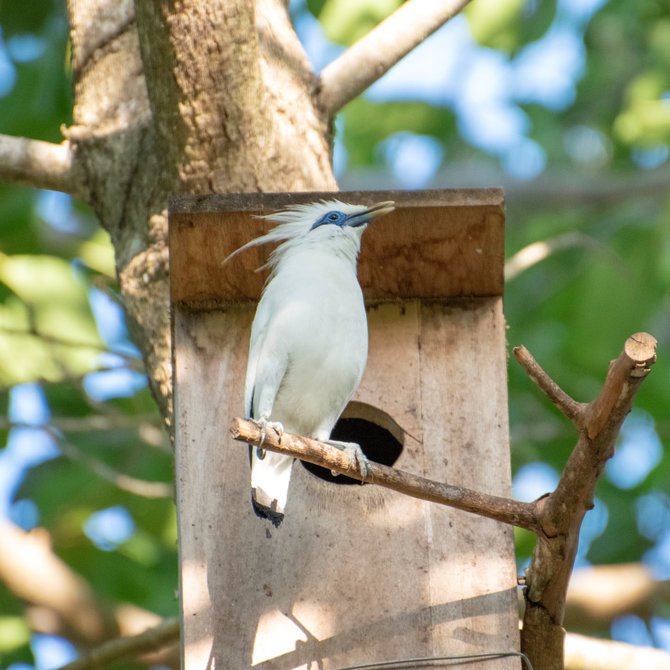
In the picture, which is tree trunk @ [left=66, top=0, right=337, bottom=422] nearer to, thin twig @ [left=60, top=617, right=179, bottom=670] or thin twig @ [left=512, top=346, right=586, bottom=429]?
thin twig @ [left=60, top=617, right=179, bottom=670]

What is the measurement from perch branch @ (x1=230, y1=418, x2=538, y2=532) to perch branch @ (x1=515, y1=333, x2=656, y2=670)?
10 cm

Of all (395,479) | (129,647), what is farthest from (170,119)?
(129,647)

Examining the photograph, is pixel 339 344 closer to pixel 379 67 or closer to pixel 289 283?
pixel 289 283

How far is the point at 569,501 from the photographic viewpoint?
378 centimetres

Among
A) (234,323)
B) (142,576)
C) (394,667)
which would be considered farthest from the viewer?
(142,576)

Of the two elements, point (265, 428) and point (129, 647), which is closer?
point (265, 428)

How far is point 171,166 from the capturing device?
498 cm

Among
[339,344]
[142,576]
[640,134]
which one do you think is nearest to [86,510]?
[142,576]

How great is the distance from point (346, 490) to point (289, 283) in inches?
31.3

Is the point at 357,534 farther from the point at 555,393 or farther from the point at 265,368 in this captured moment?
the point at 555,393

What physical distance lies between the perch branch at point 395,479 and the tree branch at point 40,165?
2115 mm

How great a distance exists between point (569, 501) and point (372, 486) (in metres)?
1.04

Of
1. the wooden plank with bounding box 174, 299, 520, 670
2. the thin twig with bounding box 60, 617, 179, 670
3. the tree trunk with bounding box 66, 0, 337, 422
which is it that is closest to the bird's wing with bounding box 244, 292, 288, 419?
the wooden plank with bounding box 174, 299, 520, 670

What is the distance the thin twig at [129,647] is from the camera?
558 centimetres
